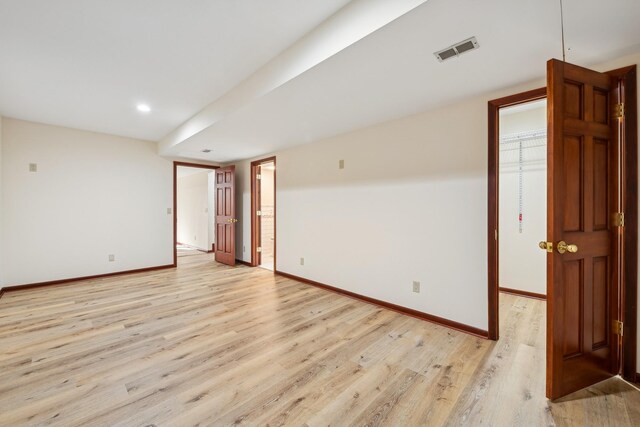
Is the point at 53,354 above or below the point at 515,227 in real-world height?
below

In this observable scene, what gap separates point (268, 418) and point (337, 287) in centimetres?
234

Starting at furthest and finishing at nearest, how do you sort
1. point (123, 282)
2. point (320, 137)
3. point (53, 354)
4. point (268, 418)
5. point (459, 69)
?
point (123, 282) → point (320, 137) → point (53, 354) → point (459, 69) → point (268, 418)

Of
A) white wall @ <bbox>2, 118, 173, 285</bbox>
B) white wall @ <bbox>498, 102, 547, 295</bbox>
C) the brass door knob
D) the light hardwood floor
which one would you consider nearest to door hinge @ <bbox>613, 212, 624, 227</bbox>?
the brass door knob

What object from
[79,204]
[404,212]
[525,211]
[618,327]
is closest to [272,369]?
[404,212]

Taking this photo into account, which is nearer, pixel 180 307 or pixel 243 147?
pixel 180 307

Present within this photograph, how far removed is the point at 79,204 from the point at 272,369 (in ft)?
14.6

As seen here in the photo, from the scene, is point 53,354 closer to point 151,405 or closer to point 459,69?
point 151,405

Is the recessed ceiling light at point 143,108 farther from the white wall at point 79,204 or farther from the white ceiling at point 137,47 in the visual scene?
the white wall at point 79,204

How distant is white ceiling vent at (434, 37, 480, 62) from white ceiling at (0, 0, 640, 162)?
0.17 ft

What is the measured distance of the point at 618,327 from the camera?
1825 mm

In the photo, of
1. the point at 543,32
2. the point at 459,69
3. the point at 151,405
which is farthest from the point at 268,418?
the point at 543,32

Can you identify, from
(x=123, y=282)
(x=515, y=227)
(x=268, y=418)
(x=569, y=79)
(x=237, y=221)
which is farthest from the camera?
(x=237, y=221)

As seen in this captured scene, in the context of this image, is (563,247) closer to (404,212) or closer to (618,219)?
(618,219)

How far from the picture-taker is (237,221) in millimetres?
5723
